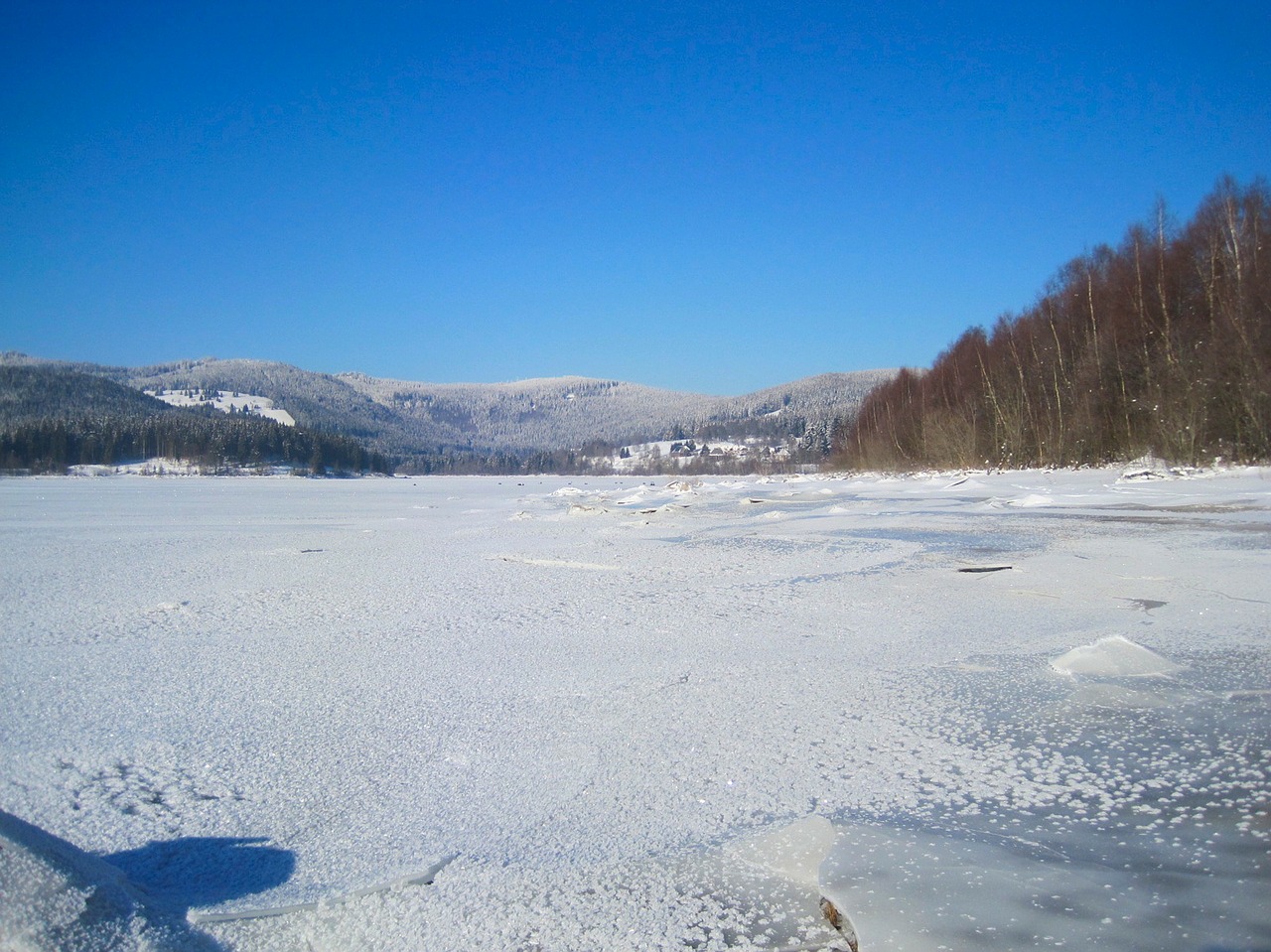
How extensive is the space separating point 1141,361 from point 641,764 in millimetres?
25195

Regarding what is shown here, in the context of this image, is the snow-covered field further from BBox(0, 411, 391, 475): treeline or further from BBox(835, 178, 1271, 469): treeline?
BBox(0, 411, 391, 475): treeline

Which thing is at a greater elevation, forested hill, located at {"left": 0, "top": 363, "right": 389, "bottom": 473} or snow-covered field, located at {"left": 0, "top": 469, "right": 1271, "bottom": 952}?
forested hill, located at {"left": 0, "top": 363, "right": 389, "bottom": 473}

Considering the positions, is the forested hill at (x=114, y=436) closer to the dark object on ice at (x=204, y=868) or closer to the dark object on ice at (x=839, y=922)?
the dark object on ice at (x=204, y=868)

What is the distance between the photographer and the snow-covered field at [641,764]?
5.53ft

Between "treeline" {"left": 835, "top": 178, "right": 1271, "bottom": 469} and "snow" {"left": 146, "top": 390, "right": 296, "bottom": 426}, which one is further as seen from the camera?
"snow" {"left": 146, "top": 390, "right": 296, "bottom": 426}

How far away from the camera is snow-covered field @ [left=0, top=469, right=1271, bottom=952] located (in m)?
1.69

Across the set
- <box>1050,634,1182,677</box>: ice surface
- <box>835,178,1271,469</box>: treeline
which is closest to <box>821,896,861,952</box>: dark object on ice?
<box>1050,634,1182,677</box>: ice surface

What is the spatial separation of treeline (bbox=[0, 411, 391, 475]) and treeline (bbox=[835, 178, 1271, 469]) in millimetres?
81148

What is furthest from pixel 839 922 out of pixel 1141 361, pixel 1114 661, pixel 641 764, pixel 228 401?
pixel 228 401

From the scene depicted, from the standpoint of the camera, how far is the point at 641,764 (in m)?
2.60

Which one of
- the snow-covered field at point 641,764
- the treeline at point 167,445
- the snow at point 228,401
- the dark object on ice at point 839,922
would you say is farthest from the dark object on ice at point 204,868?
the snow at point 228,401

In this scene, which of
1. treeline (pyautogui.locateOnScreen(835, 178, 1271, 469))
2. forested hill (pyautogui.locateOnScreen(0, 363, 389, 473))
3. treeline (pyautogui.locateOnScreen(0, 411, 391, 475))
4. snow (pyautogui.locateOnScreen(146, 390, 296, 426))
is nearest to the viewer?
treeline (pyautogui.locateOnScreen(835, 178, 1271, 469))

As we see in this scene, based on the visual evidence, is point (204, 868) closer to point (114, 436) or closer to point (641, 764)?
point (641, 764)

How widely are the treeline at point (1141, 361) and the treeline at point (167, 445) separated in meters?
81.1
